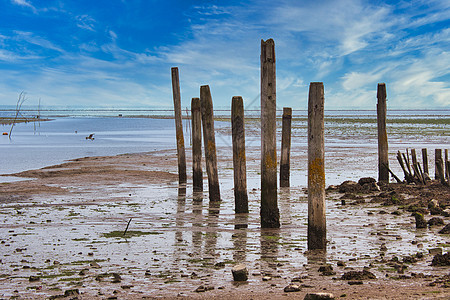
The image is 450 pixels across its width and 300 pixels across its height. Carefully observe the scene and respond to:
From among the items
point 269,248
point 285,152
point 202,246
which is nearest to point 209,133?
point 285,152

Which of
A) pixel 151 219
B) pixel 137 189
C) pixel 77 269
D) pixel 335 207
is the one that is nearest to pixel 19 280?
pixel 77 269

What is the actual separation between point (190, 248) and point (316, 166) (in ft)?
8.25

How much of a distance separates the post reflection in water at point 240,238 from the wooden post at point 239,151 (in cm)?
42

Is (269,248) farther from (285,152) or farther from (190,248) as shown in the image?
(285,152)

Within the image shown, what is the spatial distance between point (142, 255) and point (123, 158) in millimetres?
19342

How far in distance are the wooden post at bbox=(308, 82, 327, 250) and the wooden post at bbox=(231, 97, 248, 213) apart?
11.6 feet

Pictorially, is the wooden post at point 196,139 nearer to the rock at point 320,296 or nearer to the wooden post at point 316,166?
the wooden post at point 316,166

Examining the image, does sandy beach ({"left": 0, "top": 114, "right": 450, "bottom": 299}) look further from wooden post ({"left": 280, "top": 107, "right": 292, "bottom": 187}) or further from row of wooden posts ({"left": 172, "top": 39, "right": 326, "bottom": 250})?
wooden post ({"left": 280, "top": 107, "right": 292, "bottom": 187})

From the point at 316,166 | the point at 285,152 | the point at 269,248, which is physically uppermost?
the point at 285,152

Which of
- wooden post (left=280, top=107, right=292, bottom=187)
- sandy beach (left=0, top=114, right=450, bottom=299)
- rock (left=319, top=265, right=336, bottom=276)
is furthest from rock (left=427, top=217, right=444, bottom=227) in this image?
wooden post (left=280, top=107, right=292, bottom=187)

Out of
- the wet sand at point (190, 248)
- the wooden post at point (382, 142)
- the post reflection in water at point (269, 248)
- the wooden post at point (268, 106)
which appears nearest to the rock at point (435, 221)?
the wet sand at point (190, 248)

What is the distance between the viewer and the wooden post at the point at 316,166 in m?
7.72

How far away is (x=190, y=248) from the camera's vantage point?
8.25 m

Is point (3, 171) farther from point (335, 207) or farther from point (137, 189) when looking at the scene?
point (335, 207)
